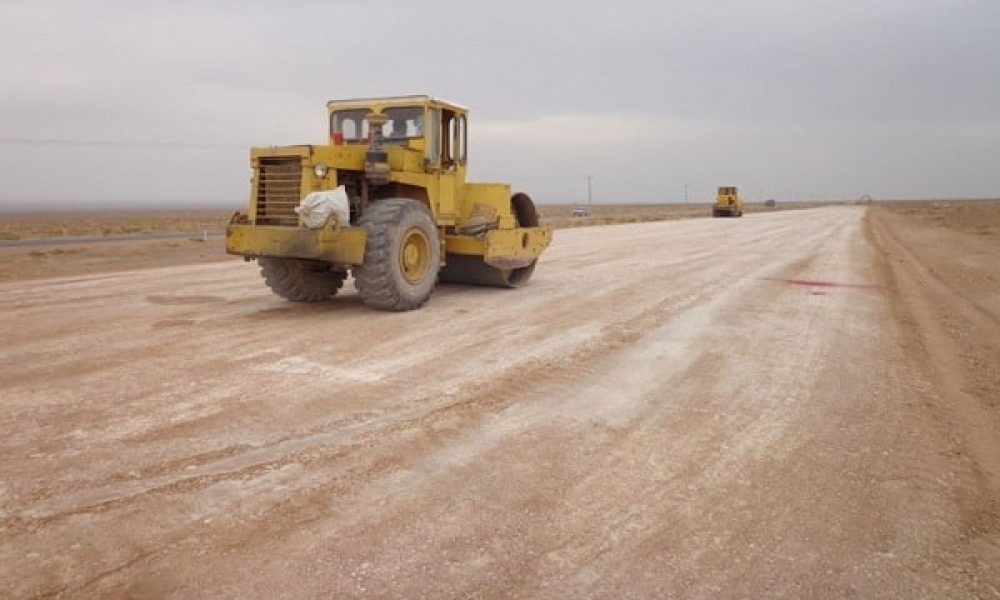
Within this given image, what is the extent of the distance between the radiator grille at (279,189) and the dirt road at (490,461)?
1.57 metres

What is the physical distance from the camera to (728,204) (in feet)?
193

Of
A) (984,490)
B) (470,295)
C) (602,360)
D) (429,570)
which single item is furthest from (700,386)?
(470,295)

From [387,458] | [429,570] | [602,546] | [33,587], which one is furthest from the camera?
[387,458]

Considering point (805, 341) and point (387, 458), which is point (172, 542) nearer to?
point (387, 458)

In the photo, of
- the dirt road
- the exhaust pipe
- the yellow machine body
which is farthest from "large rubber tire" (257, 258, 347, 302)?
the dirt road

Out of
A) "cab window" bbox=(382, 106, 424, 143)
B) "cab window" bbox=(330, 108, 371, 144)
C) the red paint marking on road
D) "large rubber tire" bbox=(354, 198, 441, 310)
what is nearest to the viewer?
"large rubber tire" bbox=(354, 198, 441, 310)

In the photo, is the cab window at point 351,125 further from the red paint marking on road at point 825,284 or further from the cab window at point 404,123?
the red paint marking on road at point 825,284

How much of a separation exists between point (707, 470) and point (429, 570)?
179 cm

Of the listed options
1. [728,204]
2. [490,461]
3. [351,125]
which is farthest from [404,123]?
[728,204]

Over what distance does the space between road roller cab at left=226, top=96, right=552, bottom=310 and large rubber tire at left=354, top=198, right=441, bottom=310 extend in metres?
0.01

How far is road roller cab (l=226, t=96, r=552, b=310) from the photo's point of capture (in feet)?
28.1

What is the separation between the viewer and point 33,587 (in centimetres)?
271

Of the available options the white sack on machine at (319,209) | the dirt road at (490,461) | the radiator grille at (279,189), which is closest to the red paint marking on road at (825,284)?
the dirt road at (490,461)

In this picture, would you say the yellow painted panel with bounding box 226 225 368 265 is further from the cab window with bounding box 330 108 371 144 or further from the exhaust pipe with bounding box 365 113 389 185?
the cab window with bounding box 330 108 371 144
